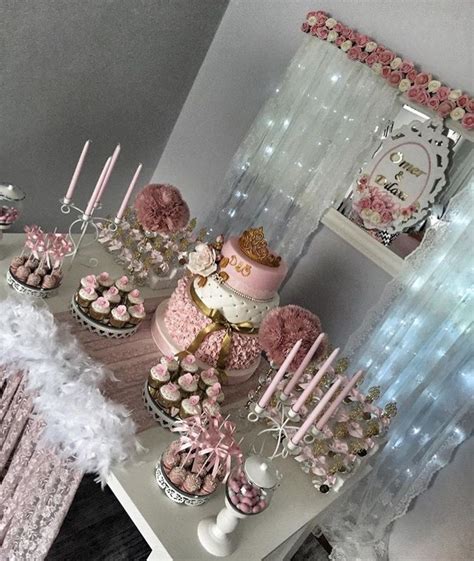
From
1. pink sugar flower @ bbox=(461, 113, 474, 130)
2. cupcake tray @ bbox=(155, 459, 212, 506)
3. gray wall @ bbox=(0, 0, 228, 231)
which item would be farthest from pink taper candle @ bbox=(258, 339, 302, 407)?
gray wall @ bbox=(0, 0, 228, 231)

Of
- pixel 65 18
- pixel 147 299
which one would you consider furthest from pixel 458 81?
pixel 65 18

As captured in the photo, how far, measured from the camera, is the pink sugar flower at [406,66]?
2.02 m

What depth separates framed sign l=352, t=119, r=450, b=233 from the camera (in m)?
2.01

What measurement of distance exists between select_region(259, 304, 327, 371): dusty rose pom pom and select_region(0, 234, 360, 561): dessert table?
0.29m

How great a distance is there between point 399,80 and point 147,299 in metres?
1.28

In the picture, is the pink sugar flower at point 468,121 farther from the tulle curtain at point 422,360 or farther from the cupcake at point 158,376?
the cupcake at point 158,376

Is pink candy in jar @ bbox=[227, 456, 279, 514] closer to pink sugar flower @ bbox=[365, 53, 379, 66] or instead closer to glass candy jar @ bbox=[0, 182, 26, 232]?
glass candy jar @ bbox=[0, 182, 26, 232]

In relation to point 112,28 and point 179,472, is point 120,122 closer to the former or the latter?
point 112,28

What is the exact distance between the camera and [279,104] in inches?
94.6

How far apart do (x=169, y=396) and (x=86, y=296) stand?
0.42 meters

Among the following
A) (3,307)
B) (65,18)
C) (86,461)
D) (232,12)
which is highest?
(232,12)

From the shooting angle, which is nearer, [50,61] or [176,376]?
[176,376]

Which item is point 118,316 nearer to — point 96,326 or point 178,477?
point 96,326

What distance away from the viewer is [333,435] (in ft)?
5.48
